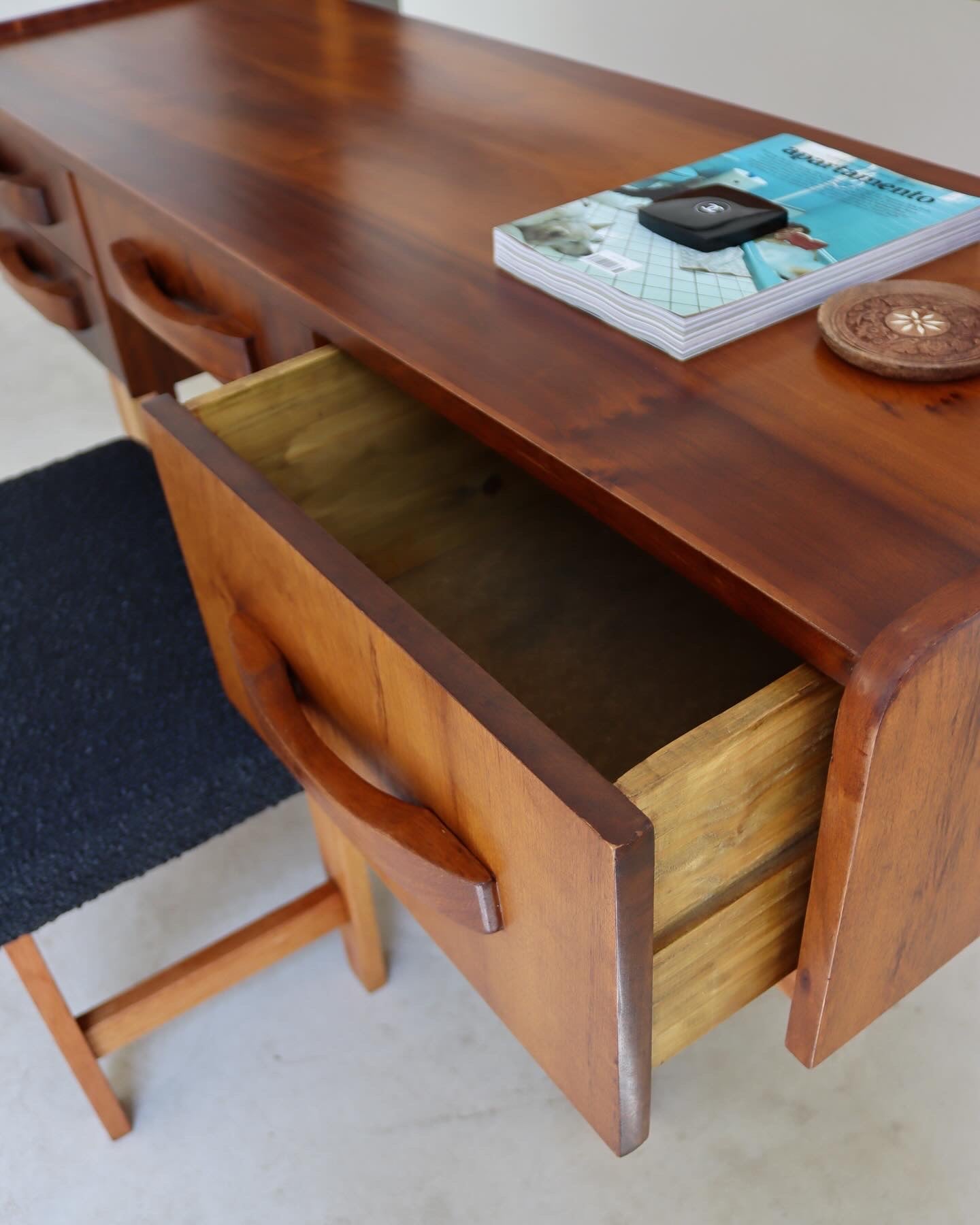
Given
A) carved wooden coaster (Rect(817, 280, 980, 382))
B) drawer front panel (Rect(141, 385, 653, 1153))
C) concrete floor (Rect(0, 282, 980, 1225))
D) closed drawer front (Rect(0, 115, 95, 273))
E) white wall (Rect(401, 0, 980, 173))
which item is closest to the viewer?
drawer front panel (Rect(141, 385, 653, 1153))

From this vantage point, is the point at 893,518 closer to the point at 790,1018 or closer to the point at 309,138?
the point at 790,1018

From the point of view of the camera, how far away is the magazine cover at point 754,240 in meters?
0.63

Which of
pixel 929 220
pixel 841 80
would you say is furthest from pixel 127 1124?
pixel 841 80

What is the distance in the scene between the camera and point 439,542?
843 mm

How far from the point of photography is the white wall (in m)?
1.25

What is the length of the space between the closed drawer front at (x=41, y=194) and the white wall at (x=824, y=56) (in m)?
0.90

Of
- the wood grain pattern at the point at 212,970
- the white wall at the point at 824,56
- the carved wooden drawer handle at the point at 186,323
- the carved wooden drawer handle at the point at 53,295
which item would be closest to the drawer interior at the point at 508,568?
the carved wooden drawer handle at the point at 186,323

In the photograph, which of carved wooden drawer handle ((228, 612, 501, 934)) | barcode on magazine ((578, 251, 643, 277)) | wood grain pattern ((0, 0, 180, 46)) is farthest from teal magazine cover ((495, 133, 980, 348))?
wood grain pattern ((0, 0, 180, 46))

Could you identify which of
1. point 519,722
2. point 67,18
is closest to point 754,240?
point 519,722

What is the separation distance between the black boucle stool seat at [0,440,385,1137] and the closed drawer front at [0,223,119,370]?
13 cm

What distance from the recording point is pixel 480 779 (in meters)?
0.46

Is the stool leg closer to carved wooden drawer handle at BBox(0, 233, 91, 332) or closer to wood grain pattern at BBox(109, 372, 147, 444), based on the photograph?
carved wooden drawer handle at BBox(0, 233, 91, 332)

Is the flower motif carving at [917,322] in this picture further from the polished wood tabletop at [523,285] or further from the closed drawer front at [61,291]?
the closed drawer front at [61,291]

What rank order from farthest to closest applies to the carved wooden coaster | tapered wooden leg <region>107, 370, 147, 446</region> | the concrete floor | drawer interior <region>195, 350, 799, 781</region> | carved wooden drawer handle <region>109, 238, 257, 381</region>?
1. tapered wooden leg <region>107, 370, 147, 446</region>
2. the concrete floor
3. carved wooden drawer handle <region>109, 238, 257, 381</region>
4. drawer interior <region>195, 350, 799, 781</region>
5. the carved wooden coaster
